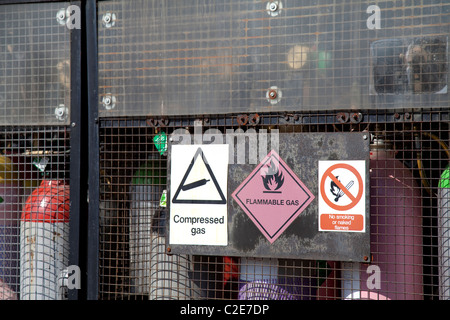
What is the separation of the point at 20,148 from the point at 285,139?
1.62 metres

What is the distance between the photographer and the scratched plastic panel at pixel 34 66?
301 cm

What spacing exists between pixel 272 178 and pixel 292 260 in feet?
1.46

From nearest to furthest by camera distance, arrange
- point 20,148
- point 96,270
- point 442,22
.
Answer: point 442,22 → point 96,270 → point 20,148

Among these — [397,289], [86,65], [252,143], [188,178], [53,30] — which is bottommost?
[397,289]

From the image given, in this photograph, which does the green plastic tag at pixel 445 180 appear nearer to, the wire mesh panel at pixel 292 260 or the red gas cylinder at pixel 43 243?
the wire mesh panel at pixel 292 260

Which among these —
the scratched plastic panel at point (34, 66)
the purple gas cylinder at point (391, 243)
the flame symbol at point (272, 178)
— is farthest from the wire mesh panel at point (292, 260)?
the scratched plastic panel at point (34, 66)

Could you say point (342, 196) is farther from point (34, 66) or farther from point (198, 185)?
point (34, 66)

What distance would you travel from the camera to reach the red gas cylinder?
2.99 meters

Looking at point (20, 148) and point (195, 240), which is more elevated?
point (20, 148)

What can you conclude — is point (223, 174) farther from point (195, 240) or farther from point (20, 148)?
point (20, 148)

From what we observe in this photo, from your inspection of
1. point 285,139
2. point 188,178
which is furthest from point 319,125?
point 188,178

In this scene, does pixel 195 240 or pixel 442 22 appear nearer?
pixel 442 22

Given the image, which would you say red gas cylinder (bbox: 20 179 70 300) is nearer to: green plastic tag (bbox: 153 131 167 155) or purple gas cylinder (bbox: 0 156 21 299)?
purple gas cylinder (bbox: 0 156 21 299)

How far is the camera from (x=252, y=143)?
2713mm
